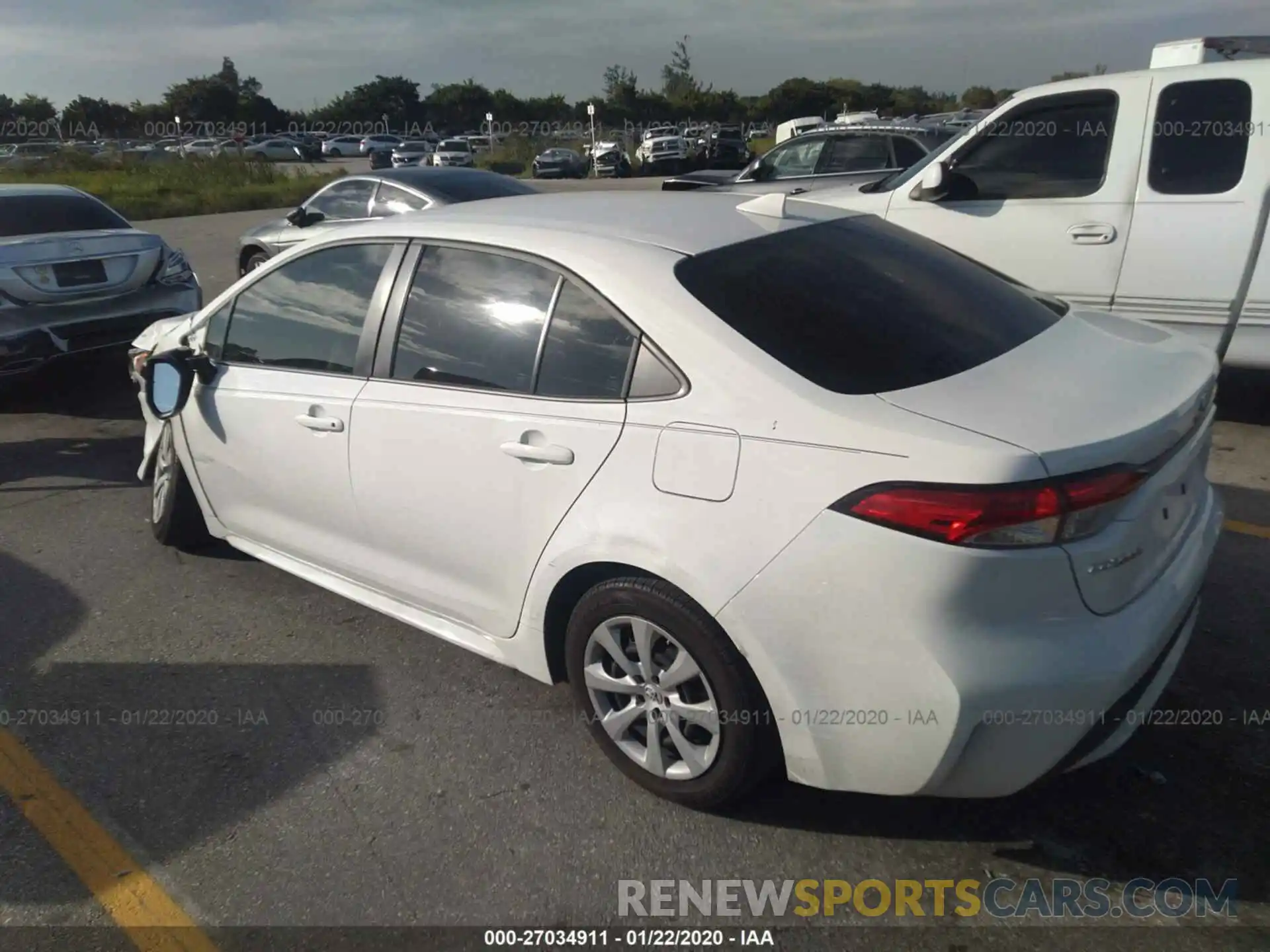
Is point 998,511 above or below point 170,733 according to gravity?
above

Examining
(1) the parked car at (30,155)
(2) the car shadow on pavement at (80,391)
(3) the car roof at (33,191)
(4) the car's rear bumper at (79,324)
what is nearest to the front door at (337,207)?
(3) the car roof at (33,191)

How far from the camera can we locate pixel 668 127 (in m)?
47.3

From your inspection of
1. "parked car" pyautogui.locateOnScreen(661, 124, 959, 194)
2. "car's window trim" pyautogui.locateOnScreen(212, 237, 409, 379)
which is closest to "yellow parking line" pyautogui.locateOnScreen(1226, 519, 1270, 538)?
"car's window trim" pyautogui.locateOnScreen(212, 237, 409, 379)

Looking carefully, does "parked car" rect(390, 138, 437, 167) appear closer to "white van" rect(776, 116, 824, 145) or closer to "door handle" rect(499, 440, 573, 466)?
"white van" rect(776, 116, 824, 145)

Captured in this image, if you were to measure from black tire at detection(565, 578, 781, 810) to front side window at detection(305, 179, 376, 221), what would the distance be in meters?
7.98

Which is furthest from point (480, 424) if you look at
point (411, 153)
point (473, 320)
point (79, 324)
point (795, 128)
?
point (411, 153)

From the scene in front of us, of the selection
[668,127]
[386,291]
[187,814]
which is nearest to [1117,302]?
[386,291]

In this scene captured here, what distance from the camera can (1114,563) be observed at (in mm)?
2340

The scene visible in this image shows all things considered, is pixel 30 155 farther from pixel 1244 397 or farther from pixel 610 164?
pixel 1244 397

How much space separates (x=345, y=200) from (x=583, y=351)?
319 inches

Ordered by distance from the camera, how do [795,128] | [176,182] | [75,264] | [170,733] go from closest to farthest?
1. [170,733]
2. [75,264]
3. [795,128]
4. [176,182]

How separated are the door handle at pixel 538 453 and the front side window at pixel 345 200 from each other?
758 cm

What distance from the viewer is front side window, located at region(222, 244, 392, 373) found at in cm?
354

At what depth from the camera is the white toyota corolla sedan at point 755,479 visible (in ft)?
7.47
